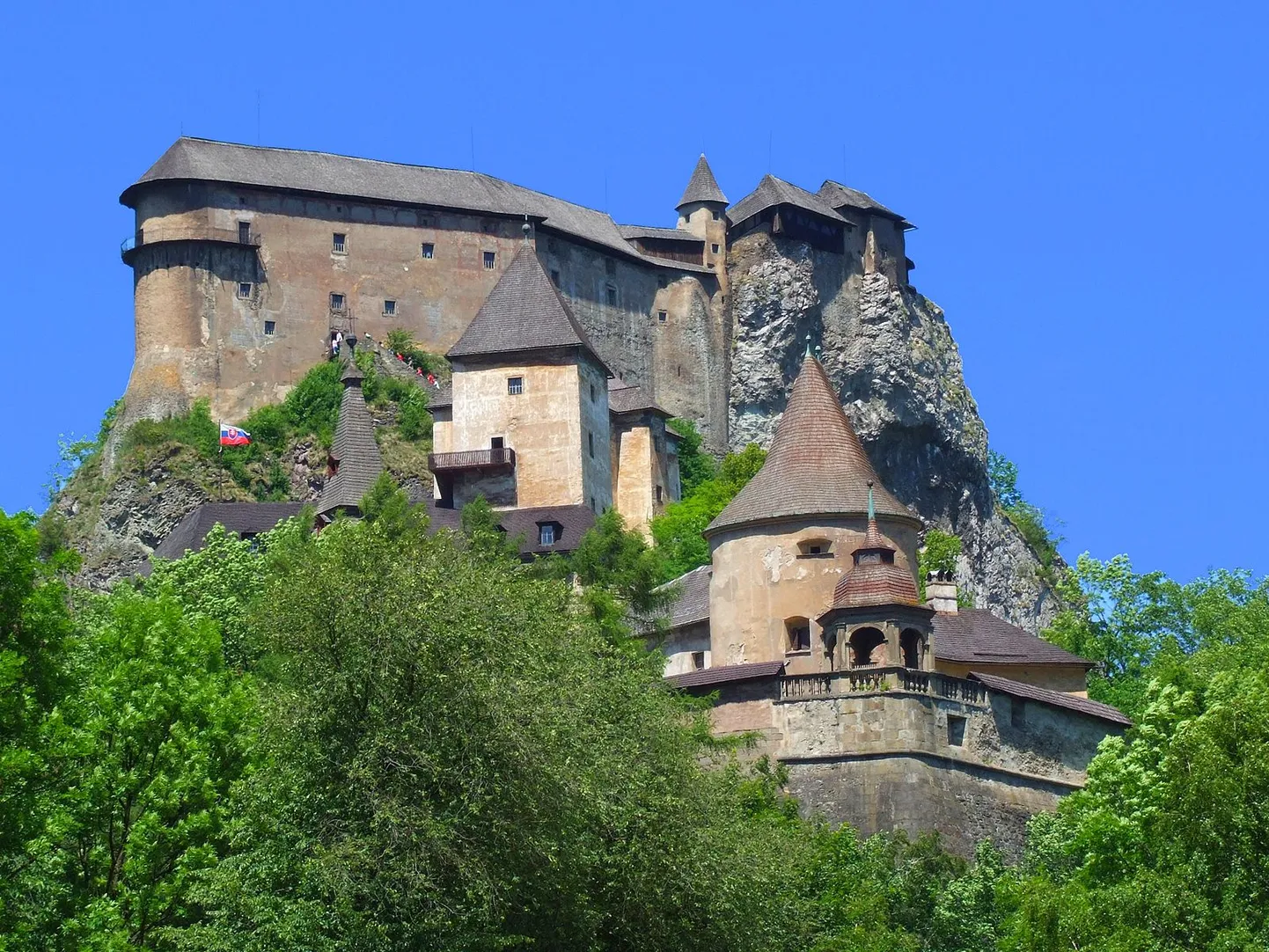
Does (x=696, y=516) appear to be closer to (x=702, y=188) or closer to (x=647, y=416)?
(x=647, y=416)

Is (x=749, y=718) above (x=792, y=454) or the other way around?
the other way around

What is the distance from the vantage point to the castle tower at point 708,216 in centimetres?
12469

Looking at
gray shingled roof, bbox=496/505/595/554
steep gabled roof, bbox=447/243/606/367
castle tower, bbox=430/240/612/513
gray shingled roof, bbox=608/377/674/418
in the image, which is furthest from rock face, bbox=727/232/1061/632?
gray shingled roof, bbox=496/505/595/554

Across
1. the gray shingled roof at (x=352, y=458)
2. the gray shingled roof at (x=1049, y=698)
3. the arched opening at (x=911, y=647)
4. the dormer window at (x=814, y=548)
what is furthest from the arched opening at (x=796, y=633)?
the gray shingled roof at (x=352, y=458)

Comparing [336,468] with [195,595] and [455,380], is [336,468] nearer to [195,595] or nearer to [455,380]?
[455,380]

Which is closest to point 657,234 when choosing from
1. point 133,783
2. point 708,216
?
point 708,216

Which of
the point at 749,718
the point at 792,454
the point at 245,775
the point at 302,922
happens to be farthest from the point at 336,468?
the point at 302,922

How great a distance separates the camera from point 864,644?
57594 mm

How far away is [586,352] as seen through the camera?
301ft

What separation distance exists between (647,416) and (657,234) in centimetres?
2726

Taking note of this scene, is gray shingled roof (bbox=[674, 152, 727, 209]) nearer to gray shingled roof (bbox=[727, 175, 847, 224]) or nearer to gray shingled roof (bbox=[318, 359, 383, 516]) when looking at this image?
gray shingled roof (bbox=[727, 175, 847, 224])

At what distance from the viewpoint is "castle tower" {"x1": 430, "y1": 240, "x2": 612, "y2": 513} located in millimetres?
90188

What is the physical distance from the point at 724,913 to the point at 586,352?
50.4 meters

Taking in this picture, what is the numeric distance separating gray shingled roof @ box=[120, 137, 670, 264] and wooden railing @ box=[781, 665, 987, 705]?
5867 centimetres
